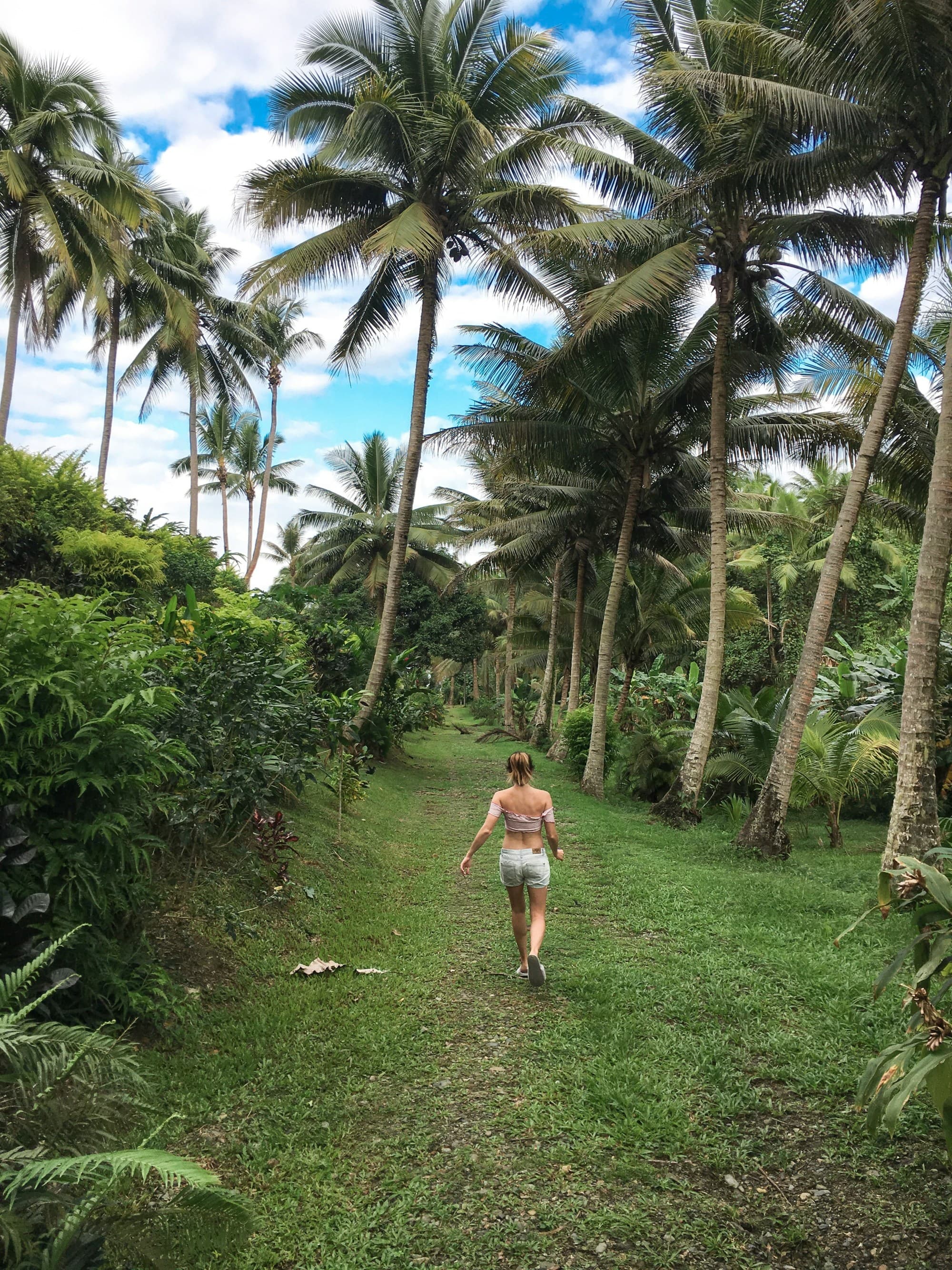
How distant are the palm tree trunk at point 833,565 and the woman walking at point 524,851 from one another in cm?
411

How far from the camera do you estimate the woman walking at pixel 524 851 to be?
17.1 feet

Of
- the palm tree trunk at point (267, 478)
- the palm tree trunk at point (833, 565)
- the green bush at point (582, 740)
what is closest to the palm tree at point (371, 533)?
the palm tree trunk at point (267, 478)

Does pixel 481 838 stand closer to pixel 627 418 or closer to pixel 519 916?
pixel 519 916

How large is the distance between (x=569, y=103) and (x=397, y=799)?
10803mm

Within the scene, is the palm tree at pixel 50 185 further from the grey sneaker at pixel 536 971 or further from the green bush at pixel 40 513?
the grey sneaker at pixel 536 971

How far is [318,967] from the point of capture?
17.1 ft

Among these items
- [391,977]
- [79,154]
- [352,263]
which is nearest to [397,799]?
[391,977]

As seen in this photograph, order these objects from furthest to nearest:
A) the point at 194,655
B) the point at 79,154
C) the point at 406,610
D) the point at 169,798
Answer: the point at 406,610, the point at 79,154, the point at 194,655, the point at 169,798

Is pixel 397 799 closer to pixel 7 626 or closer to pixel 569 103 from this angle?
pixel 7 626

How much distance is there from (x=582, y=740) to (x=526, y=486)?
556 centimetres

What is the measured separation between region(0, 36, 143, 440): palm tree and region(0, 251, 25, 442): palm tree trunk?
2cm

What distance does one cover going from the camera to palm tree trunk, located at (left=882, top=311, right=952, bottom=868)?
6449mm

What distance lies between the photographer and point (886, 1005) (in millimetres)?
4555

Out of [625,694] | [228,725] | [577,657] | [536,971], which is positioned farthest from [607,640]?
[536,971]
